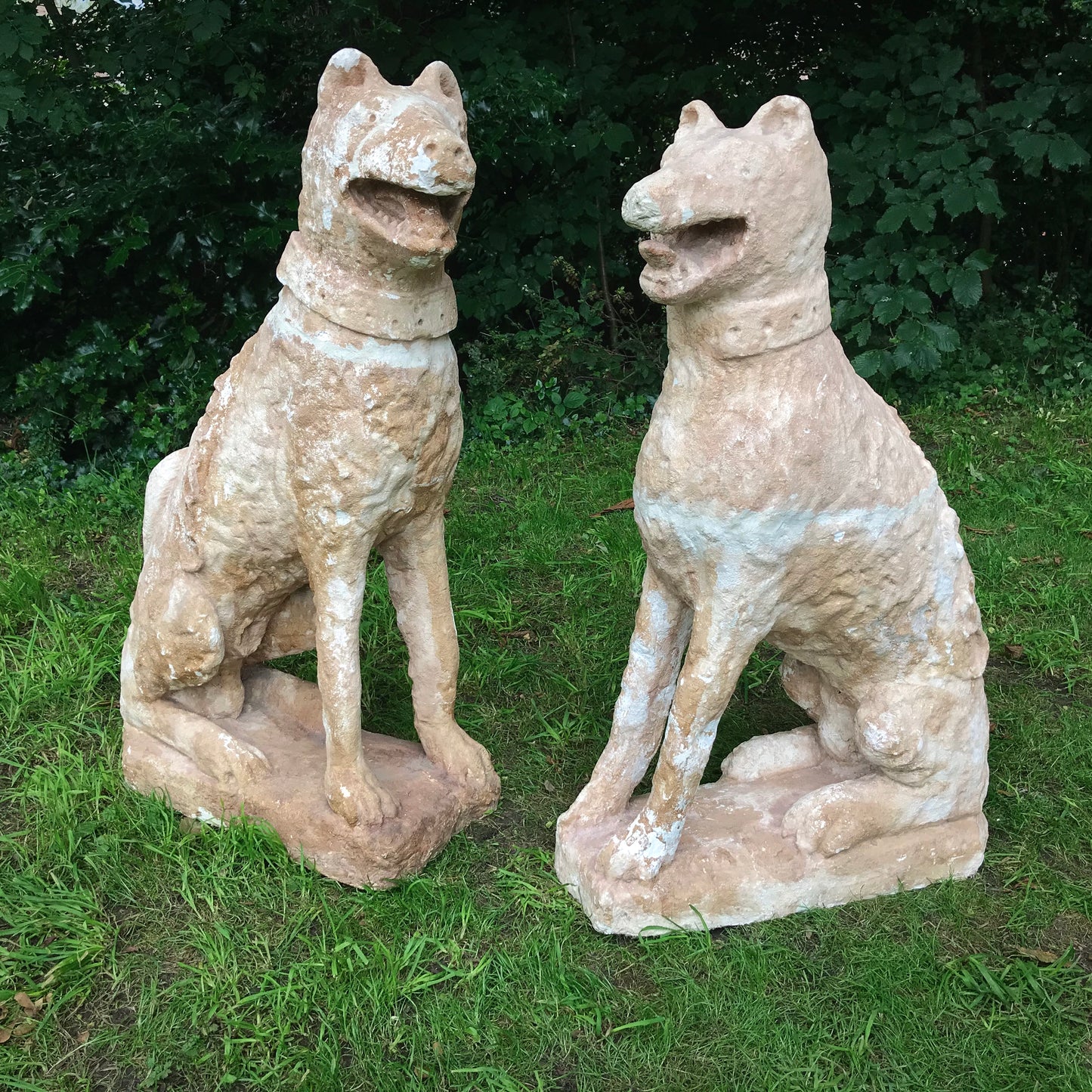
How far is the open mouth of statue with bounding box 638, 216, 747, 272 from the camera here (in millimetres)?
2143

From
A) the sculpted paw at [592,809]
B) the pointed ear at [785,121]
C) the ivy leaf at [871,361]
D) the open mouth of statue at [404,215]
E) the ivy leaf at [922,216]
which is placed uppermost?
the pointed ear at [785,121]

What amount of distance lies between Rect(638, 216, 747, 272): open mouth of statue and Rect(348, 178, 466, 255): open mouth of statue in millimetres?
427

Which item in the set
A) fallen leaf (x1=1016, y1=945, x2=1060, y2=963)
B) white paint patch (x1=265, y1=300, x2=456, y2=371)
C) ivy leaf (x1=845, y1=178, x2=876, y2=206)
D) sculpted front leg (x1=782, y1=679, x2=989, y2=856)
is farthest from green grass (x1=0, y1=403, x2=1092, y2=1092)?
ivy leaf (x1=845, y1=178, x2=876, y2=206)

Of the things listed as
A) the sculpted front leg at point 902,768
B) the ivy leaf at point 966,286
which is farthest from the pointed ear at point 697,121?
the ivy leaf at point 966,286

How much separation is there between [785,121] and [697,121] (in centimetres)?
20

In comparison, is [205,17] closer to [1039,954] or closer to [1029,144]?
[1029,144]

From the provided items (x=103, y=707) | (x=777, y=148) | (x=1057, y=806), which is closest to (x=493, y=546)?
(x=103, y=707)

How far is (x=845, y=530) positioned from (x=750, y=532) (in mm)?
239

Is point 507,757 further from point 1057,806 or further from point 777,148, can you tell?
point 777,148

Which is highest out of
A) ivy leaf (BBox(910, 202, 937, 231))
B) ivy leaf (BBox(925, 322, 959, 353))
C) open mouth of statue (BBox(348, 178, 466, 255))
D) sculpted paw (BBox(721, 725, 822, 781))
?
open mouth of statue (BBox(348, 178, 466, 255))

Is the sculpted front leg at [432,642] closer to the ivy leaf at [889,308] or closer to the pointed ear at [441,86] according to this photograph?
the pointed ear at [441,86]

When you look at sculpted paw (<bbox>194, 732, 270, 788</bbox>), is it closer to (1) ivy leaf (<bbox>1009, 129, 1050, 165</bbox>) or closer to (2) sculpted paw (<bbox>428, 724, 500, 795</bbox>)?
(2) sculpted paw (<bbox>428, 724, 500, 795</bbox>)

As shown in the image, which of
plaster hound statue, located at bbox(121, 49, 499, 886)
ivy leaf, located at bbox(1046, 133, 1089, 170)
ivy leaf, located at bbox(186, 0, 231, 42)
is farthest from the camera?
ivy leaf, located at bbox(1046, 133, 1089, 170)

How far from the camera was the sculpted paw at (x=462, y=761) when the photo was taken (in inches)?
119
